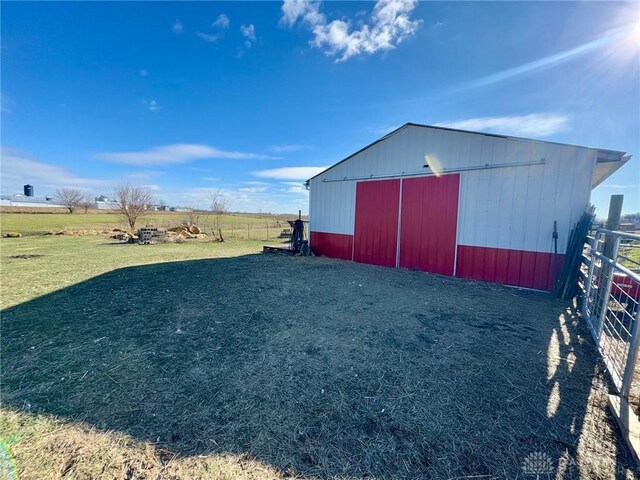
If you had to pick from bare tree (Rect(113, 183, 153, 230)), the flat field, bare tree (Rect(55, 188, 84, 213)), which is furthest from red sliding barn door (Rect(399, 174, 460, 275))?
bare tree (Rect(55, 188, 84, 213))

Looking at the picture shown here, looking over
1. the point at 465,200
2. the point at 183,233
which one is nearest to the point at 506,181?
the point at 465,200

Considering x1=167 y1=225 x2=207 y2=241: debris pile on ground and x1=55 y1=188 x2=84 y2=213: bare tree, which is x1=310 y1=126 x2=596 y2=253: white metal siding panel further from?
x1=55 y1=188 x2=84 y2=213: bare tree

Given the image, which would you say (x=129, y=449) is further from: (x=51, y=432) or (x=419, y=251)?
(x=419, y=251)

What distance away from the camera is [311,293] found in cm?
487

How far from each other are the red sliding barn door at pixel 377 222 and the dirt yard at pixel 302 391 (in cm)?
345

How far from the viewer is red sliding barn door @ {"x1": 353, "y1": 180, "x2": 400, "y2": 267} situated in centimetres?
744

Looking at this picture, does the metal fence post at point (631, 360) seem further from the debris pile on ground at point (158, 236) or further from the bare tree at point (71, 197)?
the bare tree at point (71, 197)

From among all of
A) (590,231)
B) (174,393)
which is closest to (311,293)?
(174,393)

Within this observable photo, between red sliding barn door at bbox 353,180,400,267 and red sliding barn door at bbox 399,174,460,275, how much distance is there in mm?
274

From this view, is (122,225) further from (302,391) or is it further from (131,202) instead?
(302,391)

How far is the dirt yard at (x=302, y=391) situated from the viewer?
1.54m

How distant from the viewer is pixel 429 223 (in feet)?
22.2

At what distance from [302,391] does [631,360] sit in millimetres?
2518

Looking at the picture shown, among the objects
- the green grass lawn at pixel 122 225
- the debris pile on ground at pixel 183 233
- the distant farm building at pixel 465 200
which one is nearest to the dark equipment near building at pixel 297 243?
the distant farm building at pixel 465 200
